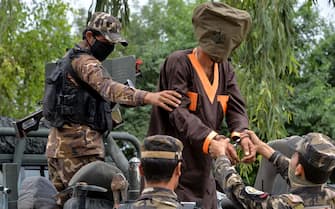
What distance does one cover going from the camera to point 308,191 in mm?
3701

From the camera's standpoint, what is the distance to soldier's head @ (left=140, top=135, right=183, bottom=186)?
351 centimetres

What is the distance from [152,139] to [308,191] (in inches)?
26.5

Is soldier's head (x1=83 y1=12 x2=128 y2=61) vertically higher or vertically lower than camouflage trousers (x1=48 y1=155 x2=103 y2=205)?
higher

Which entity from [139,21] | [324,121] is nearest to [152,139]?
[324,121]

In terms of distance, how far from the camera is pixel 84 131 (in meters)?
4.73

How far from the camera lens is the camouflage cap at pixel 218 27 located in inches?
166

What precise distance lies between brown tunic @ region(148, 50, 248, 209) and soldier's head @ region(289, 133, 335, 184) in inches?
24.5

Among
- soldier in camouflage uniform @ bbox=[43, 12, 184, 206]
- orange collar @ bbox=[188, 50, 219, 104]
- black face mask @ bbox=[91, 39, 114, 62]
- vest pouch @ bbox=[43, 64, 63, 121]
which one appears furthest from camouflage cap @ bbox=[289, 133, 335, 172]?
vest pouch @ bbox=[43, 64, 63, 121]

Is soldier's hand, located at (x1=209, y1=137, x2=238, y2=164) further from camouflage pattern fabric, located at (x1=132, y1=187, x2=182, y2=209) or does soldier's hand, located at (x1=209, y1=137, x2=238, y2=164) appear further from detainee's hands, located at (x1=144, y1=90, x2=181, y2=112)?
camouflage pattern fabric, located at (x1=132, y1=187, x2=182, y2=209)

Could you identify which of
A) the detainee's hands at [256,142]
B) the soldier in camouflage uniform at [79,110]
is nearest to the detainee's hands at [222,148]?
the detainee's hands at [256,142]

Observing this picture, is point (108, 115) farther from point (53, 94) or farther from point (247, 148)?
point (247, 148)

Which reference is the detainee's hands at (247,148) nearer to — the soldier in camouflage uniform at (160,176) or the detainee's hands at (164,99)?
the detainee's hands at (164,99)

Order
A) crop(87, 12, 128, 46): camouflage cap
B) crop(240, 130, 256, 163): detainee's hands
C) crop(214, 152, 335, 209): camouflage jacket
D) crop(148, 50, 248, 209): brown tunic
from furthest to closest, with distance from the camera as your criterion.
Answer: crop(87, 12, 128, 46): camouflage cap < crop(148, 50, 248, 209): brown tunic < crop(240, 130, 256, 163): detainee's hands < crop(214, 152, 335, 209): camouflage jacket

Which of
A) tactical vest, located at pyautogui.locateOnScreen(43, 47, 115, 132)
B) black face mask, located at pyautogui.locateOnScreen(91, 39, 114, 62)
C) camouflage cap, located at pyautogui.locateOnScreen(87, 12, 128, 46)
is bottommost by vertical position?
tactical vest, located at pyautogui.locateOnScreen(43, 47, 115, 132)
